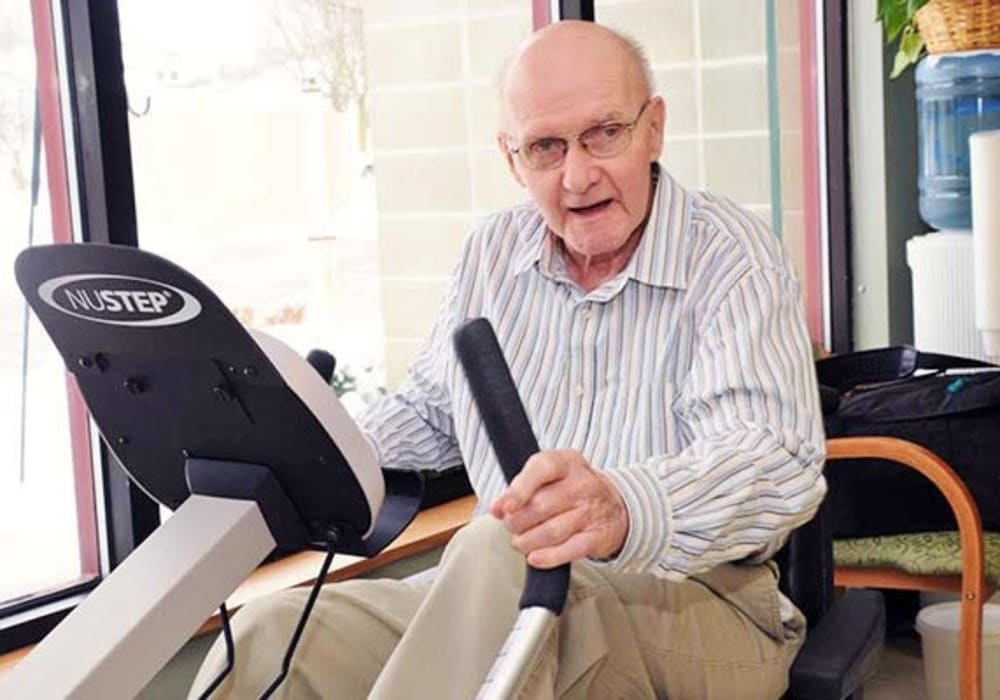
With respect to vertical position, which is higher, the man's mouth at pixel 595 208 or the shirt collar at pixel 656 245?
the man's mouth at pixel 595 208

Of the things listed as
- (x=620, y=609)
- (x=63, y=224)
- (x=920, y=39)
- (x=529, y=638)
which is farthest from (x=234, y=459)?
(x=920, y=39)

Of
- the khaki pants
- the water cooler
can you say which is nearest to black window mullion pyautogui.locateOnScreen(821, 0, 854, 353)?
the water cooler

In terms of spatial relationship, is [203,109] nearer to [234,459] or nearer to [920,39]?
[234,459]

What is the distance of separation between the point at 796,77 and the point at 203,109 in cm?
241

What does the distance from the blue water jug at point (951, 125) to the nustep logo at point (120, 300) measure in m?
3.51

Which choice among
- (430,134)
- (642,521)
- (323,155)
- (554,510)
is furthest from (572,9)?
(554,510)

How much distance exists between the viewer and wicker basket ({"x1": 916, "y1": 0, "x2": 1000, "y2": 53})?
3980 mm

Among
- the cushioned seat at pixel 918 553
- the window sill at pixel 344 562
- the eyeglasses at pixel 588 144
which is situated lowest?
the cushioned seat at pixel 918 553

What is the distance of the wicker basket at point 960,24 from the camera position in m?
3.98

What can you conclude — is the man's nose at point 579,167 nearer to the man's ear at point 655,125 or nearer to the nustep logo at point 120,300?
the man's ear at point 655,125

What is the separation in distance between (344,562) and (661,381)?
0.90 metres

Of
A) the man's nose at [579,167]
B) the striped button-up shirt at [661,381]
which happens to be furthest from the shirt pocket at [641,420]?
the man's nose at [579,167]

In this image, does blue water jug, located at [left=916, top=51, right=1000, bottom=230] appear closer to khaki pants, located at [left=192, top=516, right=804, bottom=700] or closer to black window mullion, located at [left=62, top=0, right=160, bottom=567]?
black window mullion, located at [left=62, top=0, right=160, bottom=567]

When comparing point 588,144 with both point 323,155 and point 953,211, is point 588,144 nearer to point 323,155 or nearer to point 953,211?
point 323,155
